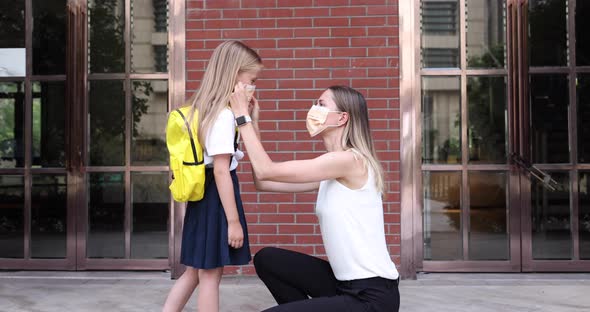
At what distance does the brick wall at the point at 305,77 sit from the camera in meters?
4.99

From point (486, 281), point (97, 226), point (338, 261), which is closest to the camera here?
point (338, 261)

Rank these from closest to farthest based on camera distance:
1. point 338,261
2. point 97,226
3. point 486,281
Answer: point 338,261, point 486,281, point 97,226

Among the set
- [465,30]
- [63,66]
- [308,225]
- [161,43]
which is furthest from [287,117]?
[63,66]

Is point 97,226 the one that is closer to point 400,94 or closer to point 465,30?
point 400,94

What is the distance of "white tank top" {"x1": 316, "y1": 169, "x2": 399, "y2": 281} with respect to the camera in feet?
8.15

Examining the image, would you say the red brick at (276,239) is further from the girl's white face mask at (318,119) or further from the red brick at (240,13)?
the girl's white face mask at (318,119)

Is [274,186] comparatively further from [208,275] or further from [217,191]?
[208,275]

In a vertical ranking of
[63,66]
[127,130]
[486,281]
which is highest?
[63,66]

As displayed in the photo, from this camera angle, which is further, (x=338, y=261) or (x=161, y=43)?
(x=161, y=43)

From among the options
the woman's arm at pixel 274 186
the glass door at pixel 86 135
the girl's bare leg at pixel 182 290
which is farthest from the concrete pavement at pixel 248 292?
the woman's arm at pixel 274 186

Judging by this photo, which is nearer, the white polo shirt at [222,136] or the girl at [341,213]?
the girl at [341,213]

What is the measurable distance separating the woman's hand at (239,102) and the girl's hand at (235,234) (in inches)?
21.0

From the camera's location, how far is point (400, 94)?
16.4 feet

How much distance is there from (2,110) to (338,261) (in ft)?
13.9
